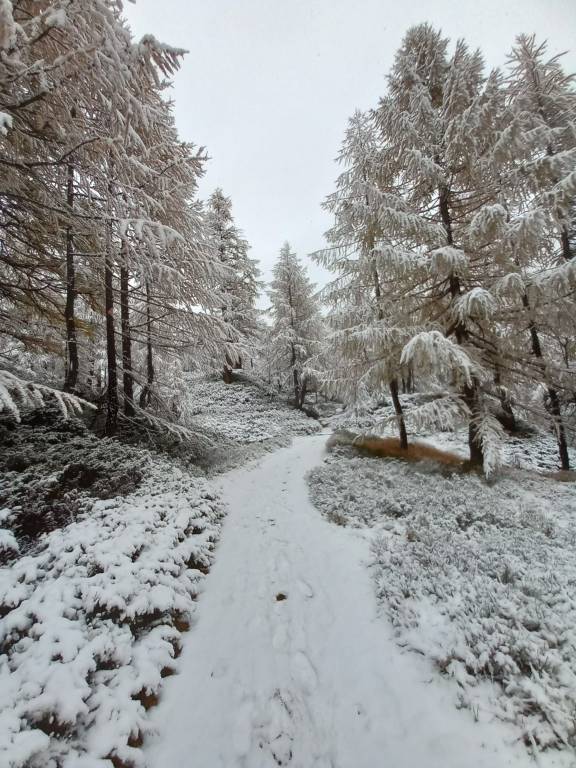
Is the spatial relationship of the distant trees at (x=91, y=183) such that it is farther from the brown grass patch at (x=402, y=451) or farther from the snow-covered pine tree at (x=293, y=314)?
the snow-covered pine tree at (x=293, y=314)

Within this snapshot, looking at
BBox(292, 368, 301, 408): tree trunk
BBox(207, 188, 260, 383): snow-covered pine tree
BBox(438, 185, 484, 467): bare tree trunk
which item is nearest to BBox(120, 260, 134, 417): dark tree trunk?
BBox(438, 185, 484, 467): bare tree trunk

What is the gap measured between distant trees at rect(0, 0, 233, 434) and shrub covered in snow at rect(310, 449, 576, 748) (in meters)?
6.12

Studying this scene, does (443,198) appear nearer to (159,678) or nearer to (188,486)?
(188,486)

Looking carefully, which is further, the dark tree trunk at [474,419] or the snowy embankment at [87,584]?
the dark tree trunk at [474,419]

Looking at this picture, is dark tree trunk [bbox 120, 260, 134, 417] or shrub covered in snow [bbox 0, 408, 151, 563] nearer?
shrub covered in snow [bbox 0, 408, 151, 563]

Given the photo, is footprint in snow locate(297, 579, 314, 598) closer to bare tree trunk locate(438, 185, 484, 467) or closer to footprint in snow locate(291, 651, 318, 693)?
footprint in snow locate(291, 651, 318, 693)

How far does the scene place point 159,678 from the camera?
318cm

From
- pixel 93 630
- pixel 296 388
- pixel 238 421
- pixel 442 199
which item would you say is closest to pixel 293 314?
pixel 296 388

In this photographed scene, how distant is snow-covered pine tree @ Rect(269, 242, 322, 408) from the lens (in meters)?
23.3

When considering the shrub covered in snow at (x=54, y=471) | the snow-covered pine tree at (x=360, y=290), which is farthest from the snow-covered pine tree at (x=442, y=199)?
the shrub covered in snow at (x=54, y=471)

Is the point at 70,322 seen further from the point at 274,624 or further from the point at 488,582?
the point at 488,582

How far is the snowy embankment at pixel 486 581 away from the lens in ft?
8.71

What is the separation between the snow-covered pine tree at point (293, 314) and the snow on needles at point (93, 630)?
60.4ft

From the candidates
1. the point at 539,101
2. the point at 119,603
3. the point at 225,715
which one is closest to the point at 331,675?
the point at 225,715
